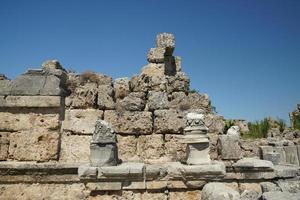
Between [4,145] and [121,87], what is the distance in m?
2.83

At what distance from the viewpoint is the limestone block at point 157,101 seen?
21.5 ft

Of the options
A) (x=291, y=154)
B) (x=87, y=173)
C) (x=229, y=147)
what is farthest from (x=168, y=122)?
(x=291, y=154)

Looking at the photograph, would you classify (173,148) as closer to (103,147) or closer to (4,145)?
(103,147)

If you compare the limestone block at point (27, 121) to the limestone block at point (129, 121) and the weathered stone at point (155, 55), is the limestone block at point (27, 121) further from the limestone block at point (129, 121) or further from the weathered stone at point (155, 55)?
the weathered stone at point (155, 55)

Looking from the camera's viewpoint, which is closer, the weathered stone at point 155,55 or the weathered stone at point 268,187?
the weathered stone at point 268,187

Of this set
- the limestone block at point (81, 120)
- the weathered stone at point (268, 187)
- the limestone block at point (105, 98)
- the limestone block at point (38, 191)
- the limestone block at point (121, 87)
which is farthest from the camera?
the limestone block at point (121, 87)

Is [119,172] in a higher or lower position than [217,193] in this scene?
higher

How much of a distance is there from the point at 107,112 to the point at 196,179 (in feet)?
9.14

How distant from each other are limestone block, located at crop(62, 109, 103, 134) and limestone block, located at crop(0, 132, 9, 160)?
1178 mm

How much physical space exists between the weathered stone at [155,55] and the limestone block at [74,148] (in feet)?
10.9

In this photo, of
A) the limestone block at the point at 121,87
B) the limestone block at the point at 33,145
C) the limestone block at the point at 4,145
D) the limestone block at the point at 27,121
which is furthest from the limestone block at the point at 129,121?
the limestone block at the point at 4,145

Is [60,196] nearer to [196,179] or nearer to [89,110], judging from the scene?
[89,110]

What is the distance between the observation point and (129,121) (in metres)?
6.44

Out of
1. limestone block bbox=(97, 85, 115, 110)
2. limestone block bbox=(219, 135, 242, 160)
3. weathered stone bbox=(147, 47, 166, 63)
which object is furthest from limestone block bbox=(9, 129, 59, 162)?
weathered stone bbox=(147, 47, 166, 63)
